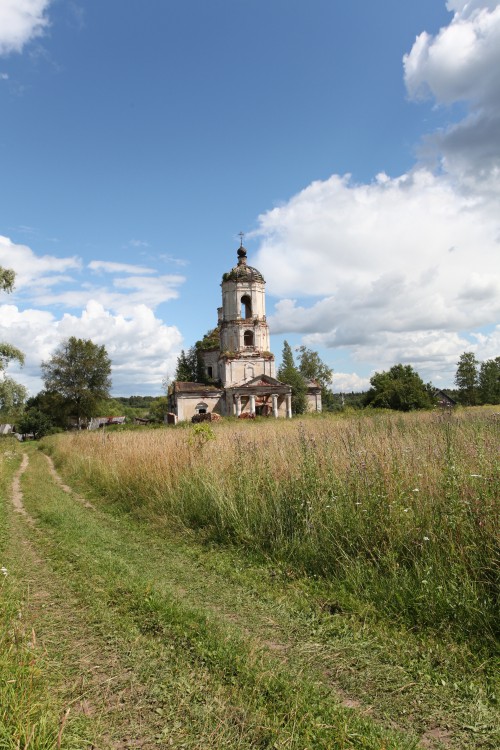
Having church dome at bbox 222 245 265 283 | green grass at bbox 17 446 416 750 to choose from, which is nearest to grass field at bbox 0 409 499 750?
green grass at bbox 17 446 416 750

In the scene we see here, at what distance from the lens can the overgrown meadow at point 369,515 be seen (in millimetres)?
4297

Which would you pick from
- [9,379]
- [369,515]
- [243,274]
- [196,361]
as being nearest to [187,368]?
[196,361]

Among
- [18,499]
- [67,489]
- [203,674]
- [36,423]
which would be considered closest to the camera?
[203,674]

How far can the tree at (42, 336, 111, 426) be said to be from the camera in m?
55.9

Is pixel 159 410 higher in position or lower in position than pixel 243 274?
lower

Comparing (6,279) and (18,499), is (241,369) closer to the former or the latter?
(6,279)

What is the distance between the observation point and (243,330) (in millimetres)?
50281

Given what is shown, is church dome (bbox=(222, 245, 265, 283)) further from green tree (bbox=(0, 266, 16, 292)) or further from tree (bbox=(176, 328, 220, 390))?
green tree (bbox=(0, 266, 16, 292))

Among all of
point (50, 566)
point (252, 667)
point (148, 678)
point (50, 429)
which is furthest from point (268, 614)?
point (50, 429)

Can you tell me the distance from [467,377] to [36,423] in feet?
201

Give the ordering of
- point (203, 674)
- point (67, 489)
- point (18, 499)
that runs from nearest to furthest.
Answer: point (203, 674) < point (18, 499) < point (67, 489)

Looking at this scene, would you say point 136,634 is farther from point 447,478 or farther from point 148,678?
point 447,478

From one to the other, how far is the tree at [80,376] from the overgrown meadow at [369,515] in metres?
49.9

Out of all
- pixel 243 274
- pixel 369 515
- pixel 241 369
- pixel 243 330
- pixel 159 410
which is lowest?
pixel 369 515
